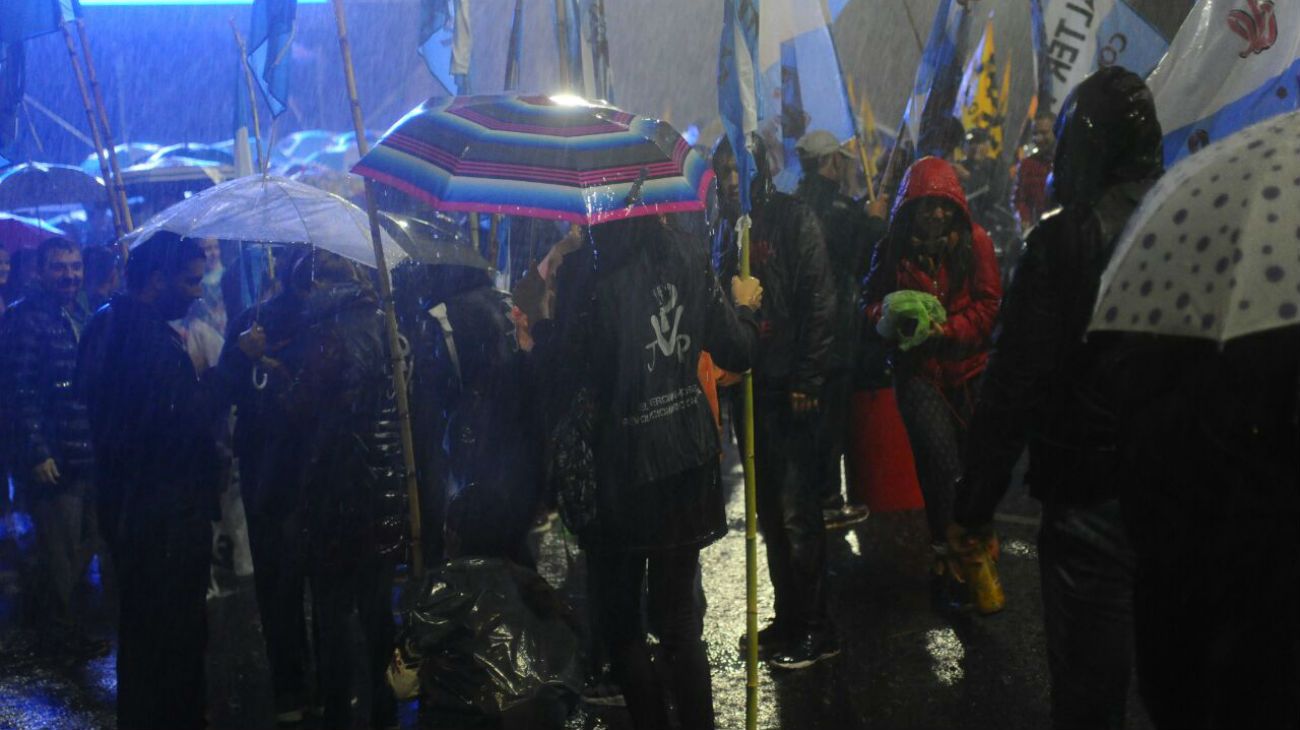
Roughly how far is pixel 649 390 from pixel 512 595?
864 mm

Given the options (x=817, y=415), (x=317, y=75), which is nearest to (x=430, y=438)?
(x=817, y=415)

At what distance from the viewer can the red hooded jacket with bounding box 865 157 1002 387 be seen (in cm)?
612

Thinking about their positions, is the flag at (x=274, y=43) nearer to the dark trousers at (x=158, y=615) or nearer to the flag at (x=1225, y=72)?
the dark trousers at (x=158, y=615)

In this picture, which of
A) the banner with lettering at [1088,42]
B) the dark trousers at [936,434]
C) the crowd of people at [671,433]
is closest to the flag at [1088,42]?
the banner with lettering at [1088,42]

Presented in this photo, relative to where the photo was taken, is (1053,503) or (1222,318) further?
(1053,503)

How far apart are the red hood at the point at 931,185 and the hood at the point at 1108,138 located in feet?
8.91

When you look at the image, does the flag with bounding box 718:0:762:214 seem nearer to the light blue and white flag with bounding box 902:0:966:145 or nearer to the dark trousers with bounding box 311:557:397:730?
the dark trousers with bounding box 311:557:397:730

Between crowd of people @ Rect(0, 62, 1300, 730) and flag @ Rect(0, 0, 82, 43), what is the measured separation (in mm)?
1571

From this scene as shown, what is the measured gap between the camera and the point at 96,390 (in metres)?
4.62

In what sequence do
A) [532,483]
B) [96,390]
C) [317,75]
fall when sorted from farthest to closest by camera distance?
1. [317,75]
2. [532,483]
3. [96,390]

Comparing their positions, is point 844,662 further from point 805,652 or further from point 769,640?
point 769,640

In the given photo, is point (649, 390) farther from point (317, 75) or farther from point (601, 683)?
point (317, 75)

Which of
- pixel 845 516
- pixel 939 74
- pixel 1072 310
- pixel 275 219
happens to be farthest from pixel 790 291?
pixel 939 74

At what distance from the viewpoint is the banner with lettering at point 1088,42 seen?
24.7 feet
